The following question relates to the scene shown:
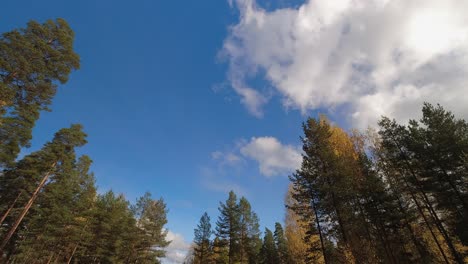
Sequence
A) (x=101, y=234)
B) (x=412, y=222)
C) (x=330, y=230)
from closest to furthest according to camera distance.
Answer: (x=330, y=230)
(x=412, y=222)
(x=101, y=234)

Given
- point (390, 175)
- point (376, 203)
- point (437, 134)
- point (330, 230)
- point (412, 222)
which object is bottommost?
point (330, 230)

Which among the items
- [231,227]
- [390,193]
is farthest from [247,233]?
[390,193]

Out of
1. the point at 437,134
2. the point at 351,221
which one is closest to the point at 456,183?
the point at 437,134

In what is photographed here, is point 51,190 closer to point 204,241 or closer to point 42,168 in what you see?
point 42,168

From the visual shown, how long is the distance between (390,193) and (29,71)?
30.8 metres

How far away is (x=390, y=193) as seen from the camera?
69.1 ft

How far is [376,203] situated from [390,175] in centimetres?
315

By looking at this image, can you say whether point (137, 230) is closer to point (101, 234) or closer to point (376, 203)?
point (101, 234)

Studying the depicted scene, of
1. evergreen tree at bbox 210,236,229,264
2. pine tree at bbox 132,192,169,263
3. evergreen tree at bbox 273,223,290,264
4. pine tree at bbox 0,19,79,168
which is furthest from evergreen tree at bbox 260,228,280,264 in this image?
pine tree at bbox 0,19,79,168

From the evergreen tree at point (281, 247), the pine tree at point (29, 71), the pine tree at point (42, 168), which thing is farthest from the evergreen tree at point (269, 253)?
the pine tree at point (29, 71)

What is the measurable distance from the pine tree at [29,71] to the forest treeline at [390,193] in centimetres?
2065

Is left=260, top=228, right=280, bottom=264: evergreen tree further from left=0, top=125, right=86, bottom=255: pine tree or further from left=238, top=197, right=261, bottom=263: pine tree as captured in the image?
left=0, top=125, right=86, bottom=255: pine tree

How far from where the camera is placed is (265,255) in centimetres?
4078

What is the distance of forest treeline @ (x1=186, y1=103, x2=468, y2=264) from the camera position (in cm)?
1747
